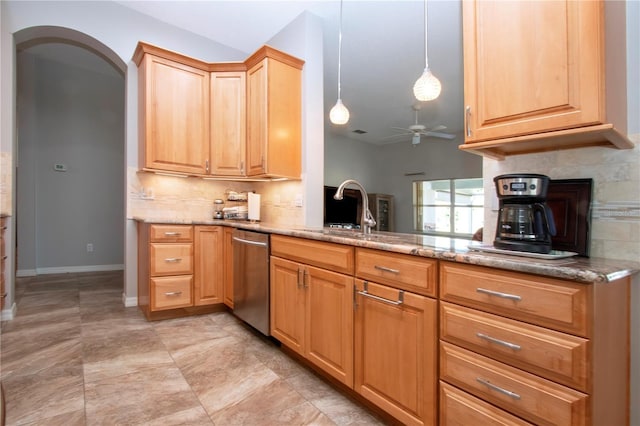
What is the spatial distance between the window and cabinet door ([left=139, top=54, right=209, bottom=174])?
667 cm

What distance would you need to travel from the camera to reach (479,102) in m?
1.39

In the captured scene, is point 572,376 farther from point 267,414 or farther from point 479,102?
point 267,414

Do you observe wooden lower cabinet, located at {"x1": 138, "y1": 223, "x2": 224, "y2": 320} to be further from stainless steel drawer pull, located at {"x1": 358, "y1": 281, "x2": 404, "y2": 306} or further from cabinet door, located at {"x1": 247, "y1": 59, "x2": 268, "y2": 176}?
stainless steel drawer pull, located at {"x1": 358, "y1": 281, "x2": 404, "y2": 306}

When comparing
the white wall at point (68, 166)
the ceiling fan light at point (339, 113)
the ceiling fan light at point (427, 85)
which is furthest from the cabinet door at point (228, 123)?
the white wall at point (68, 166)

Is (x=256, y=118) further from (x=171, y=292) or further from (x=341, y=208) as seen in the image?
(x=341, y=208)

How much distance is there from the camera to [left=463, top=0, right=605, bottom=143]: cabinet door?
3.59 feet

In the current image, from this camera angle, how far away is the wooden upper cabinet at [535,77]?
3.59 ft

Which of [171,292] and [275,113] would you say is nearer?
[171,292]

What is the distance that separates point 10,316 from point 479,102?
3.97 m

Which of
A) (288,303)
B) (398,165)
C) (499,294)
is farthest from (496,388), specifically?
(398,165)

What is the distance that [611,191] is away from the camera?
4.19ft

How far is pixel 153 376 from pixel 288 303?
2.92 feet

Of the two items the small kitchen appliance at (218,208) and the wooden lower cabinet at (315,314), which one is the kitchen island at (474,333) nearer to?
the wooden lower cabinet at (315,314)

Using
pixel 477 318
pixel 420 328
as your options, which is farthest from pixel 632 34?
pixel 420 328
